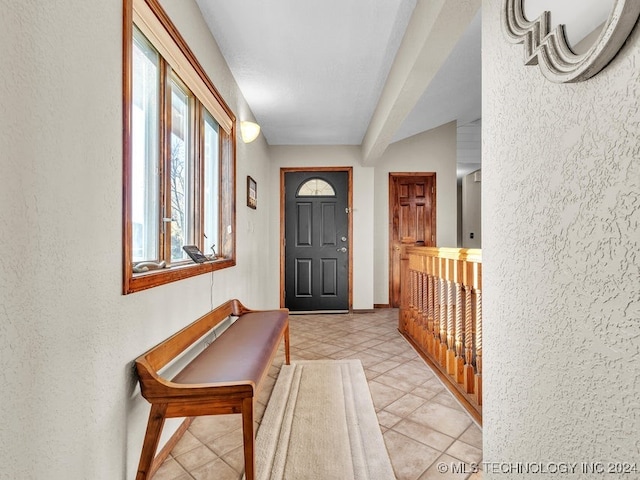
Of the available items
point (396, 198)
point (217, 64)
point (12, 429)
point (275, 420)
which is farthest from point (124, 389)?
point (396, 198)

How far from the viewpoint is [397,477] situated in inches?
55.4

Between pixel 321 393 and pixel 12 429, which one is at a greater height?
pixel 12 429

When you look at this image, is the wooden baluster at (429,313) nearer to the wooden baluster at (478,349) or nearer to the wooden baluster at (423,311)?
the wooden baluster at (423,311)

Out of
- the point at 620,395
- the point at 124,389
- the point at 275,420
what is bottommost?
the point at 275,420

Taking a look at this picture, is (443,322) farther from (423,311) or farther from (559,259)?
(559,259)

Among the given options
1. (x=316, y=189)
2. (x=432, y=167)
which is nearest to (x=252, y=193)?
(x=316, y=189)

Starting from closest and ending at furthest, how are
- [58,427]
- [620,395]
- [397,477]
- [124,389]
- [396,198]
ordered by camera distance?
[620,395] < [58,427] < [124,389] < [397,477] < [396,198]

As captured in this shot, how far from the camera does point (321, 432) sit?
68.2 inches

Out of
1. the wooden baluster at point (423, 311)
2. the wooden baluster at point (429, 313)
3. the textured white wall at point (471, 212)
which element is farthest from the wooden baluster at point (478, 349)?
the textured white wall at point (471, 212)

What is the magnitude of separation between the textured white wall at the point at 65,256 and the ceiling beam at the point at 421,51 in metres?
1.42

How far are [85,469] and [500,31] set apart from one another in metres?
1.78

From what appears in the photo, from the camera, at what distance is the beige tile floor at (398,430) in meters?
1.47

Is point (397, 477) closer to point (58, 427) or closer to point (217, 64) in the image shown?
point (58, 427)

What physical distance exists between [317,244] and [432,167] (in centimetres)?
208
